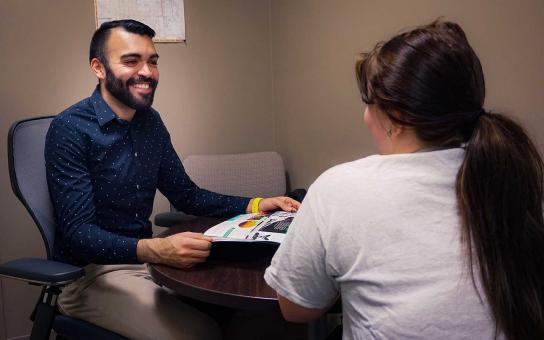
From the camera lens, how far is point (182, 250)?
4.01ft

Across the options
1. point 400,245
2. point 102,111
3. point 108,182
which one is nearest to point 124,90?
point 102,111

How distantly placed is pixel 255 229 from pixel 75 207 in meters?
0.60

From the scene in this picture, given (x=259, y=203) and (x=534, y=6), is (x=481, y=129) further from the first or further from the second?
(x=259, y=203)

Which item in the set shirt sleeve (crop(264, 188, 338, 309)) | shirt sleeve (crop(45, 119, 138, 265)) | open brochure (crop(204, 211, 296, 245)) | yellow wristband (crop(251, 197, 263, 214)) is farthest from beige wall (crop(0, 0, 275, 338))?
shirt sleeve (crop(264, 188, 338, 309))

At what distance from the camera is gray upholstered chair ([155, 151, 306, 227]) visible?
242 centimetres

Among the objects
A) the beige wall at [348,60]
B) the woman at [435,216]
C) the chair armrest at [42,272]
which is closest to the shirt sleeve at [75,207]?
the chair armrest at [42,272]

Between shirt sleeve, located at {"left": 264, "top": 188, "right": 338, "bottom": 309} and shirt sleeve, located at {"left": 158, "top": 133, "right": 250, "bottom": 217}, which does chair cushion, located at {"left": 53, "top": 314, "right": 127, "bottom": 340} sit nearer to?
shirt sleeve, located at {"left": 158, "top": 133, "right": 250, "bottom": 217}

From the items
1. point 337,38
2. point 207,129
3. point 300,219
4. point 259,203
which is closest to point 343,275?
point 300,219

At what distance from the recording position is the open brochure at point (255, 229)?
1215mm

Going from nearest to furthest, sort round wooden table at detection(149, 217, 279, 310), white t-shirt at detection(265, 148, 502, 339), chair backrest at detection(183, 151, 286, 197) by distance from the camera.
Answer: white t-shirt at detection(265, 148, 502, 339), round wooden table at detection(149, 217, 279, 310), chair backrest at detection(183, 151, 286, 197)

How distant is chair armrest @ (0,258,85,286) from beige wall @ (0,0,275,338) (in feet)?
3.57

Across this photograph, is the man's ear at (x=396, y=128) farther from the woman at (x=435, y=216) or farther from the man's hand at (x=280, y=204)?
the man's hand at (x=280, y=204)

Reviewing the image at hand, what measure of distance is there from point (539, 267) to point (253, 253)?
2.26 feet

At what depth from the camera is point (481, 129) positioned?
0.76 metres
